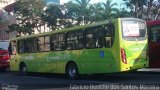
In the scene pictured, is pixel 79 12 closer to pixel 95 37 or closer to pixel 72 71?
pixel 72 71

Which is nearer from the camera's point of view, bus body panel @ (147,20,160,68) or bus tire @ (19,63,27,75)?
bus body panel @ (147,20,160,68)

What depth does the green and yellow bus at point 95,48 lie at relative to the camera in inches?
579

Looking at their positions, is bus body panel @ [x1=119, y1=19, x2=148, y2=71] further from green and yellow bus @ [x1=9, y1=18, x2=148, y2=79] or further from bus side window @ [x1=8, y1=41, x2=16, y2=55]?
bus side window @ [x1=8, y1=41, x2=16, y2=55]

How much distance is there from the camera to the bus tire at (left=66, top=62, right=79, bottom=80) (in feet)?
56.0

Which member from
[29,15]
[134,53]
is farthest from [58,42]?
[29,15]

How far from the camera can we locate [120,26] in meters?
14.6

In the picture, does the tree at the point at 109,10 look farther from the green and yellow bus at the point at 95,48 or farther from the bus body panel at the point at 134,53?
the bus body panel at the point at 134,53

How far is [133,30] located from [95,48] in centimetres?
185

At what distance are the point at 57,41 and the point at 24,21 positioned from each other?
81.6 ft

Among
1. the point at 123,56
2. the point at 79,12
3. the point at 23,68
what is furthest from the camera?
the point at 79,12

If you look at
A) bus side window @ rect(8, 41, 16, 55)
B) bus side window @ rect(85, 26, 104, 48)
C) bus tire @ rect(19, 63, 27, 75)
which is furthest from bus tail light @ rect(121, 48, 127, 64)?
bus side window @ rect(8, 41, 16, 55)

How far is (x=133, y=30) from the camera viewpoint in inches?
597

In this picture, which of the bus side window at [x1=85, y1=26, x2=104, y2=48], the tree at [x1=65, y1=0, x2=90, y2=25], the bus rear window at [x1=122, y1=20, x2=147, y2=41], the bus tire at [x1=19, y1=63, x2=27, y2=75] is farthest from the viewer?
the tree at [x1=65, y1=0, x2=90, y2=25]

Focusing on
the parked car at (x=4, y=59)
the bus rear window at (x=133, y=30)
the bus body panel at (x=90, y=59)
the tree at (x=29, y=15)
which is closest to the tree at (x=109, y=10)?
the tree at (x=29, y=15)
